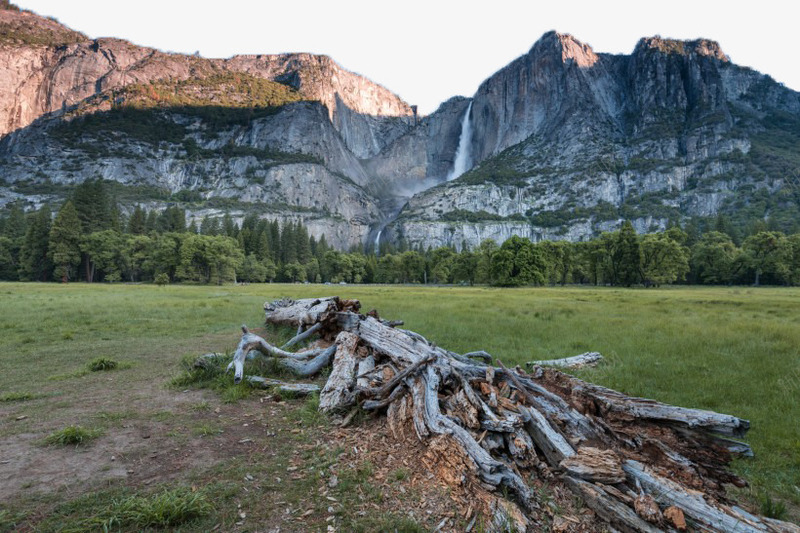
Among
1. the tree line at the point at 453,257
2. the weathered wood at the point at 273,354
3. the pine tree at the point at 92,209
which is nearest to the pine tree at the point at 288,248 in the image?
the tree line at the point at 453,257

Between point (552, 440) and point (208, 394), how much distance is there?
7391 millimetres

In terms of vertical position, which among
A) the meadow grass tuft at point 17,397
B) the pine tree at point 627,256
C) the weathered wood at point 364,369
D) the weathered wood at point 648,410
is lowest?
the meadow grass tuft at point 17,397

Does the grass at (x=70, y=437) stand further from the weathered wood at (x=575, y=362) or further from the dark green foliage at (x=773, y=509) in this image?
the weathered wood at (x=575, y=362)

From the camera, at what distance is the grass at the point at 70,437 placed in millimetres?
5269

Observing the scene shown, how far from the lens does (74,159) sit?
191 meters

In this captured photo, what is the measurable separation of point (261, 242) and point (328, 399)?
107 metres

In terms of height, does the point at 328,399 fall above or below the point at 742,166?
below

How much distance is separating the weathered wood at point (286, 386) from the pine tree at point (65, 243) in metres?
90.9

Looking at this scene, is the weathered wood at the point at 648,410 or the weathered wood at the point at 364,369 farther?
the weathered wood at the point at 364,369

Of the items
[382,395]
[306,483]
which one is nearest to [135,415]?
[306,483]

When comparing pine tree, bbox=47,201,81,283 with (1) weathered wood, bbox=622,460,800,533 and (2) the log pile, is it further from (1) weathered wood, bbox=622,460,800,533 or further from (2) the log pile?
(1) weathered wood, bbox=622,460,800,533

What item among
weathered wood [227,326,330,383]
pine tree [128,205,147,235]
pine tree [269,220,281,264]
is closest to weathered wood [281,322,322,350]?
weathered wood [227,326,330,383]

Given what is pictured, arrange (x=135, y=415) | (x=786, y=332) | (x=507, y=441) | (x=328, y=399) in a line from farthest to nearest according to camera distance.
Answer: (x=786, y=332) → (x=328, y=399) → (x=135, y=415) → (x=507, y=441)

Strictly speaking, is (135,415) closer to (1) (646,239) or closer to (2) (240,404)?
(2) (240,404)
